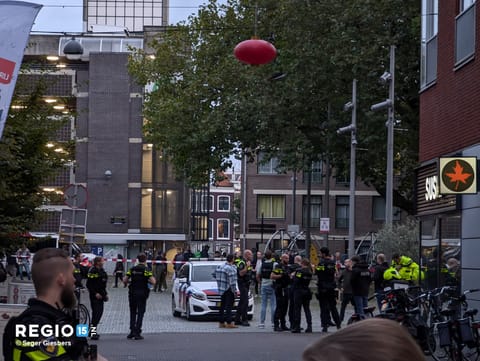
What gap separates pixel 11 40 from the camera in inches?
473

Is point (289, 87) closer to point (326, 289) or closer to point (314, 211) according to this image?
point (326, 289)

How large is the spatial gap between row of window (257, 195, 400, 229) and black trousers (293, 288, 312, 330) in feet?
156

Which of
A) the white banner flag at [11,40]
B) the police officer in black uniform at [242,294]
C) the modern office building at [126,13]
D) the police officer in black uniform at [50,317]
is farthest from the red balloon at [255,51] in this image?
the modern office building at [126,13]

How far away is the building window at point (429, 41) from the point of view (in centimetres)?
2256

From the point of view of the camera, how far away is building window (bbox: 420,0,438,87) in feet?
74.0

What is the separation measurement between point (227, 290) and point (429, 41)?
756 cm

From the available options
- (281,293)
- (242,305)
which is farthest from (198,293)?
(281,293)

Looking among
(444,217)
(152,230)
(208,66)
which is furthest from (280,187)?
(444,217)

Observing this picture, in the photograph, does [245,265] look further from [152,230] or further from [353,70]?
[152,230]

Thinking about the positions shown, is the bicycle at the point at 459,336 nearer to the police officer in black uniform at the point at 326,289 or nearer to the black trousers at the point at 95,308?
the police officer in black uniform at the point at 326,289

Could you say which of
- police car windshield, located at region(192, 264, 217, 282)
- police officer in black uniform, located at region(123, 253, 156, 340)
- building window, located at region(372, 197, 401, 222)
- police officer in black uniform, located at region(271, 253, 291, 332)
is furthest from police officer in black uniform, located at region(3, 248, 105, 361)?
building window, located at region(372, 197, 401, 222)

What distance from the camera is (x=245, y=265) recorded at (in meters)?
27.0

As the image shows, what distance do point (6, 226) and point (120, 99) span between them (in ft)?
164

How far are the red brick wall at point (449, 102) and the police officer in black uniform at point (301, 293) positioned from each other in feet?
12.4
